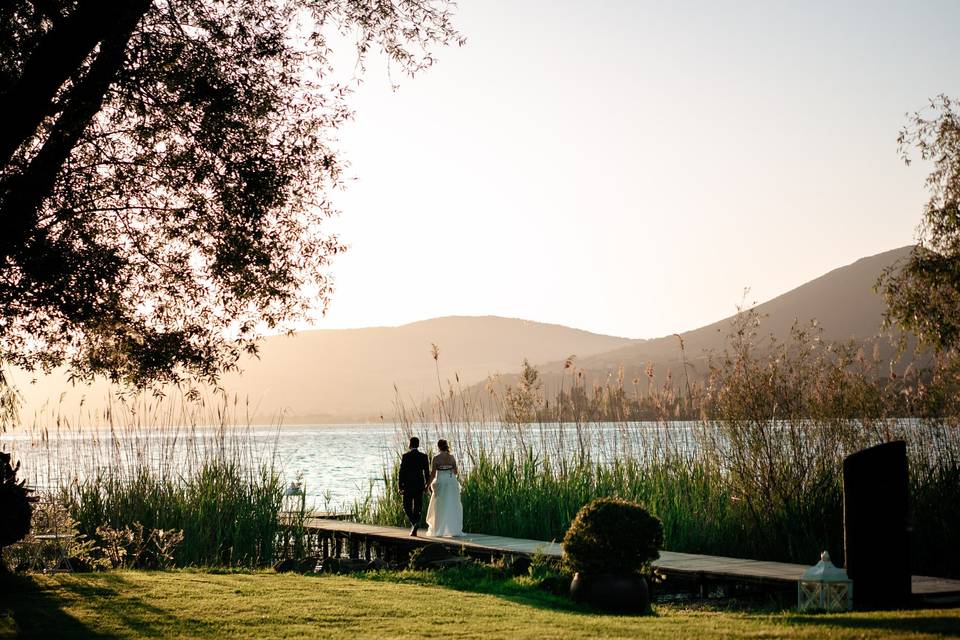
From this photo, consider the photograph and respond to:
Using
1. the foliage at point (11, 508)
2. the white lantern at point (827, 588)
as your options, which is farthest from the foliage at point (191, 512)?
the white lantern at point (827, 588)

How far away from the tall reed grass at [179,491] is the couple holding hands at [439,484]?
246 cm

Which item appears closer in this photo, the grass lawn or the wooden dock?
the grass lawn

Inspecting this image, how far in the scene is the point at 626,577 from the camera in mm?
10672

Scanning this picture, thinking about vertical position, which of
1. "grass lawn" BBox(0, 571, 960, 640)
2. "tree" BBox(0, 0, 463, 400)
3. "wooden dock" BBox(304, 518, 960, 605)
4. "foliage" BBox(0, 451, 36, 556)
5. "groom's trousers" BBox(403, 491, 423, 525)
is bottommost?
"wooden dock" BBox(304, 518, 960, 605)

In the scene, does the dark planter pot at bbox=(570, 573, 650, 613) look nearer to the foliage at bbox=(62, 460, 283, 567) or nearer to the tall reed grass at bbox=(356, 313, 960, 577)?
the tall reed grass at bbox=(356, 313, 960, 577)

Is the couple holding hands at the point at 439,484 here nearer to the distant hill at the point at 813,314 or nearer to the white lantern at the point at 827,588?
the white lantern at the point at 827,588

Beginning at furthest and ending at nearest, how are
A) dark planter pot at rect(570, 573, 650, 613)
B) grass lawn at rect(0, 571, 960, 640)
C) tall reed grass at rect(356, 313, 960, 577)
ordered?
tall reed grass at rect(356, 313, 960, 577) < dark planter pot at rect(570, 573, 650, 613) < grass lawn at rect(0, 571, 960, 640)

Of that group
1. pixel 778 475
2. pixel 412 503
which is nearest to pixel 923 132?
pixel 778 475

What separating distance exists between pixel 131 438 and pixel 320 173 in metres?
6.66

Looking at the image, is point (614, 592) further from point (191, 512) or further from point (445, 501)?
point (191, 512)

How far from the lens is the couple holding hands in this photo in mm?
17156

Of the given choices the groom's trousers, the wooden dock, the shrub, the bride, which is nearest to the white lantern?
the wooden dock

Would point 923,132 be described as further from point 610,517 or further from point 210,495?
point 210,495

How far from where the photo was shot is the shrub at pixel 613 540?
10625 millimetres
